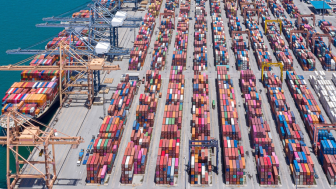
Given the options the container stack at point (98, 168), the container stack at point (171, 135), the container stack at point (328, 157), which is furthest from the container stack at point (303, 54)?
the container stack at point (98, 168)

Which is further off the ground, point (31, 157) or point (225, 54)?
point (225, 54)

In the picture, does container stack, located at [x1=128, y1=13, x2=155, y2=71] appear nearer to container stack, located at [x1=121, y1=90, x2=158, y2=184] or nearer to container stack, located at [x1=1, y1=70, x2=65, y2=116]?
container stack, located at [x1=1, y1=70, x2=65, y2=116]

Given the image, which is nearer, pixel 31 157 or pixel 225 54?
pixel 31 157

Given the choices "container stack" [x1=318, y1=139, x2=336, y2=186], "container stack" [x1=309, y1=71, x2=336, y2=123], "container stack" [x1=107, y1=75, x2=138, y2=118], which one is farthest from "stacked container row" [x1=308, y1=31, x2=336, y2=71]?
"container stack" [x1=107, y1=75, x2=138, y2=118]

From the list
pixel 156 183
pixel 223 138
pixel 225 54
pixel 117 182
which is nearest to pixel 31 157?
pixel 117 182

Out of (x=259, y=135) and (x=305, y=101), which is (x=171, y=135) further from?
(x=305, y=101)

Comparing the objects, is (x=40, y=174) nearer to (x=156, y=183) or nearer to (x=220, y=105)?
(x=156, y=183)
